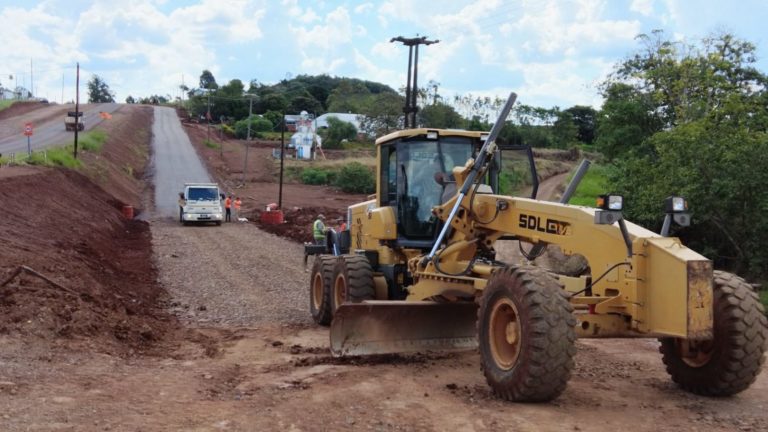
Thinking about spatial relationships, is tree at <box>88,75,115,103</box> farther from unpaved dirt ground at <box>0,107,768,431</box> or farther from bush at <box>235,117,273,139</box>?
unpaved dirt ground at <box>0,107,768,431</box>

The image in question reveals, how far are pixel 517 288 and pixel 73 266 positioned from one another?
431 inches

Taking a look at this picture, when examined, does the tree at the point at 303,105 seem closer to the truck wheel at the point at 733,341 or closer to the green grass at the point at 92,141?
the green grass at the point at 92,141

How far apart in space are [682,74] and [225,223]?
23.1 metres

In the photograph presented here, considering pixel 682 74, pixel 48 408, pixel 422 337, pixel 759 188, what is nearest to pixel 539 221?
pixel 422 337

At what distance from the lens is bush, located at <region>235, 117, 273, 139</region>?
98500 millimetres

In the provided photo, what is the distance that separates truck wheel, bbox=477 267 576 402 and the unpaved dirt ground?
0.21 meters

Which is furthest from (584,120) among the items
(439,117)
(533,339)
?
(533,339)

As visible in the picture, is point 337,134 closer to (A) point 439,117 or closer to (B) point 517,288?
(A) point 439,117

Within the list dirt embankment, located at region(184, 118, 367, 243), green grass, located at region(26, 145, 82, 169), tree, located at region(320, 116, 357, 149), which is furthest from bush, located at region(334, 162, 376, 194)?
tree, located at region(320, 116, 357, 149)

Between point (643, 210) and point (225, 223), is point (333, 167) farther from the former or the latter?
point (643, 210)

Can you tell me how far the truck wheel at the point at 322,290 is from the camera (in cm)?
1231

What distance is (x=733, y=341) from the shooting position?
7039mm

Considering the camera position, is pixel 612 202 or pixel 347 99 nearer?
pixel 612 202

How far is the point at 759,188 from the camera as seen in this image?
18.5 meters
